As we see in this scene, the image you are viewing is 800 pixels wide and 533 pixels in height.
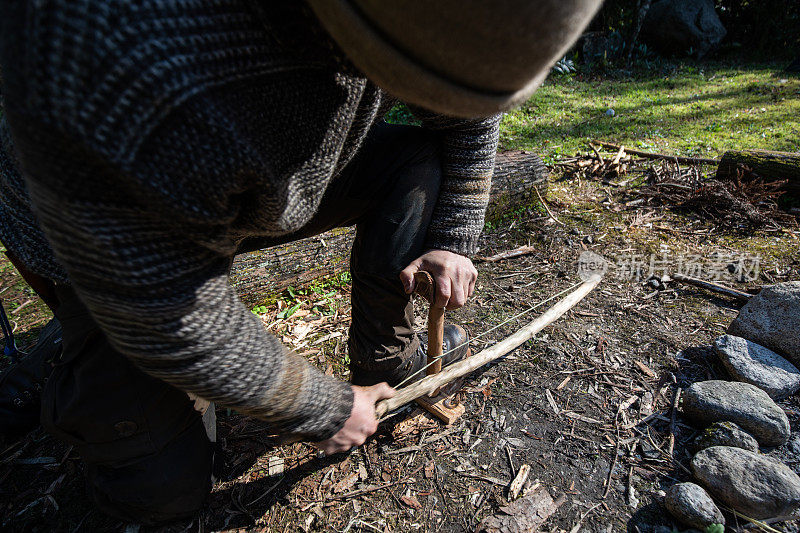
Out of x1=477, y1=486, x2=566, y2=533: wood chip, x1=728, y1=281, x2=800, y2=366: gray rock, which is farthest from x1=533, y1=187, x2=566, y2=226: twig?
x1=477, y1=486, x2=566, y2=533: wood chip

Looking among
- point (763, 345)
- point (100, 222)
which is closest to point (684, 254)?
point (763, 345)

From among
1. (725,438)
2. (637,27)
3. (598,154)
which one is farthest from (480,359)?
(637,27)

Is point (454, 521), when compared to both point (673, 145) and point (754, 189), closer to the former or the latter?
point (754, 189)

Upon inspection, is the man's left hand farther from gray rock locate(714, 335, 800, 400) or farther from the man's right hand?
gray rock locate(714, 335, 800, 400)

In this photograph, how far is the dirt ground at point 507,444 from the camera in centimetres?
195

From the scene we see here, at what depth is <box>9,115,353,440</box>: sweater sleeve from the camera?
0.94m

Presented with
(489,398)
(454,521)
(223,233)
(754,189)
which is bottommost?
(454,521)

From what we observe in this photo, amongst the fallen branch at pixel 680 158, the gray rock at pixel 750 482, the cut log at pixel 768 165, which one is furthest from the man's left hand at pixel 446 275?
the fallen branch at pixel 680 158

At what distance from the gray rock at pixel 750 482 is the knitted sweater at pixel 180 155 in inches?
64.2

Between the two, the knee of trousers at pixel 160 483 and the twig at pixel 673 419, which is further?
the twig at pixel 673 419

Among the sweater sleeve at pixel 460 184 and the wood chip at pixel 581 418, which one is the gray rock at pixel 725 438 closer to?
the wood chip at pixel 581 418

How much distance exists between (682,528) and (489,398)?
978 millimetres

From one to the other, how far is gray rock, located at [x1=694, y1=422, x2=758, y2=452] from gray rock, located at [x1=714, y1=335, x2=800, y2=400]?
409mm

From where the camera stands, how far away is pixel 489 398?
2.44 metres
